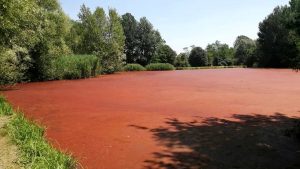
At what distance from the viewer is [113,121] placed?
10.0 meters

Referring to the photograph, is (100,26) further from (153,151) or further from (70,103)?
(153,151)

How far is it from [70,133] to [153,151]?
2.35 metres

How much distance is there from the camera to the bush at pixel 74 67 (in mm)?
25797

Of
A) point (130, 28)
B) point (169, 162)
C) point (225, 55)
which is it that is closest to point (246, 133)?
point (169, 162)

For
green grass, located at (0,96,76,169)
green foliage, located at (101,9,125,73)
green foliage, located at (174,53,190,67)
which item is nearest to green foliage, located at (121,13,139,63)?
green foliage, located at (174,53,190,67)

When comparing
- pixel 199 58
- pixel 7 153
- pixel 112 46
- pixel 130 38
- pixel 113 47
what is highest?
pixel 130 38

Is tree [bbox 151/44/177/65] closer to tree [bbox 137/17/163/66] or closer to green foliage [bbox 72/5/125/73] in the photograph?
tree [bbox 137/17/163/66]

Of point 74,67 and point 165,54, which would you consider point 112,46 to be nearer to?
point 74,67

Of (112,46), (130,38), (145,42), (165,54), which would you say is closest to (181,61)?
(165,54)

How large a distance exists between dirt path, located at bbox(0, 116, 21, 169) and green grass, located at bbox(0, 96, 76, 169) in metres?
0.08

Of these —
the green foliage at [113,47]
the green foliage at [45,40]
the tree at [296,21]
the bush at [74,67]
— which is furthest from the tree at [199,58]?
the tree at [296,21]

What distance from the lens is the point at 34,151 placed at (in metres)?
5.77

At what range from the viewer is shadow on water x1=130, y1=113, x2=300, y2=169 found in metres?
6.50

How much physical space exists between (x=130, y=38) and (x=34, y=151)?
56.9m
